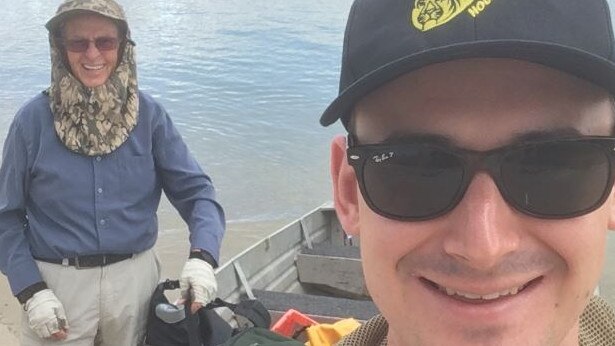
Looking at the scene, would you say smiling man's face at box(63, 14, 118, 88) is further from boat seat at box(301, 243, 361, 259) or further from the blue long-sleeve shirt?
boat seat at box(301, 243, 361, 259)

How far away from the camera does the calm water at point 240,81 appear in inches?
399

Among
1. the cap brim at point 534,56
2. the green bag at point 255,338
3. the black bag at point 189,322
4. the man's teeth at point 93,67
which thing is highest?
the cap brim at point 534,56

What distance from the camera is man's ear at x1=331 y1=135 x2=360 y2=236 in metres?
1.22

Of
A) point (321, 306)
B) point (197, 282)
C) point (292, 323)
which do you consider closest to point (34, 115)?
point (197, 282)

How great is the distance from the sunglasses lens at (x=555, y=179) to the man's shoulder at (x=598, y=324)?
0.34 metres

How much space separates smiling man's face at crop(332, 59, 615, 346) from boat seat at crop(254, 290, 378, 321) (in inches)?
106

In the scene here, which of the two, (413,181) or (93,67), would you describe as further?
(93,67)

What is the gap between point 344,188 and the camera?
1242 mm

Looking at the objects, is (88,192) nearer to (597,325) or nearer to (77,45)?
(77,45)

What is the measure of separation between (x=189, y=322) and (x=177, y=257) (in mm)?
4631

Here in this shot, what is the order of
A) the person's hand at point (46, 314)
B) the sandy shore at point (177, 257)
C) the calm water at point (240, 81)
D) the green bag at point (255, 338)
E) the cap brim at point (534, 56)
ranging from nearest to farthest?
the cap brim at point (534, 56)
the green bag at point (255, 338)
the person's hand at point (46, 314)
the sandy shore at point (177, 257)
the calm water at point (240, 81)

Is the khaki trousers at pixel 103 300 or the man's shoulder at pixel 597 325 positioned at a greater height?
the man's shoulder at pixel 597 325

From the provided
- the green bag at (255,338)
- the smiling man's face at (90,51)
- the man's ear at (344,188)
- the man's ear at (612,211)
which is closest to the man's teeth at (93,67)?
the smiling man's face at (90,51)

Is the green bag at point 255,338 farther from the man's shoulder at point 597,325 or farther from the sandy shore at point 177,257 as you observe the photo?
the sandy shore at point 177,257
